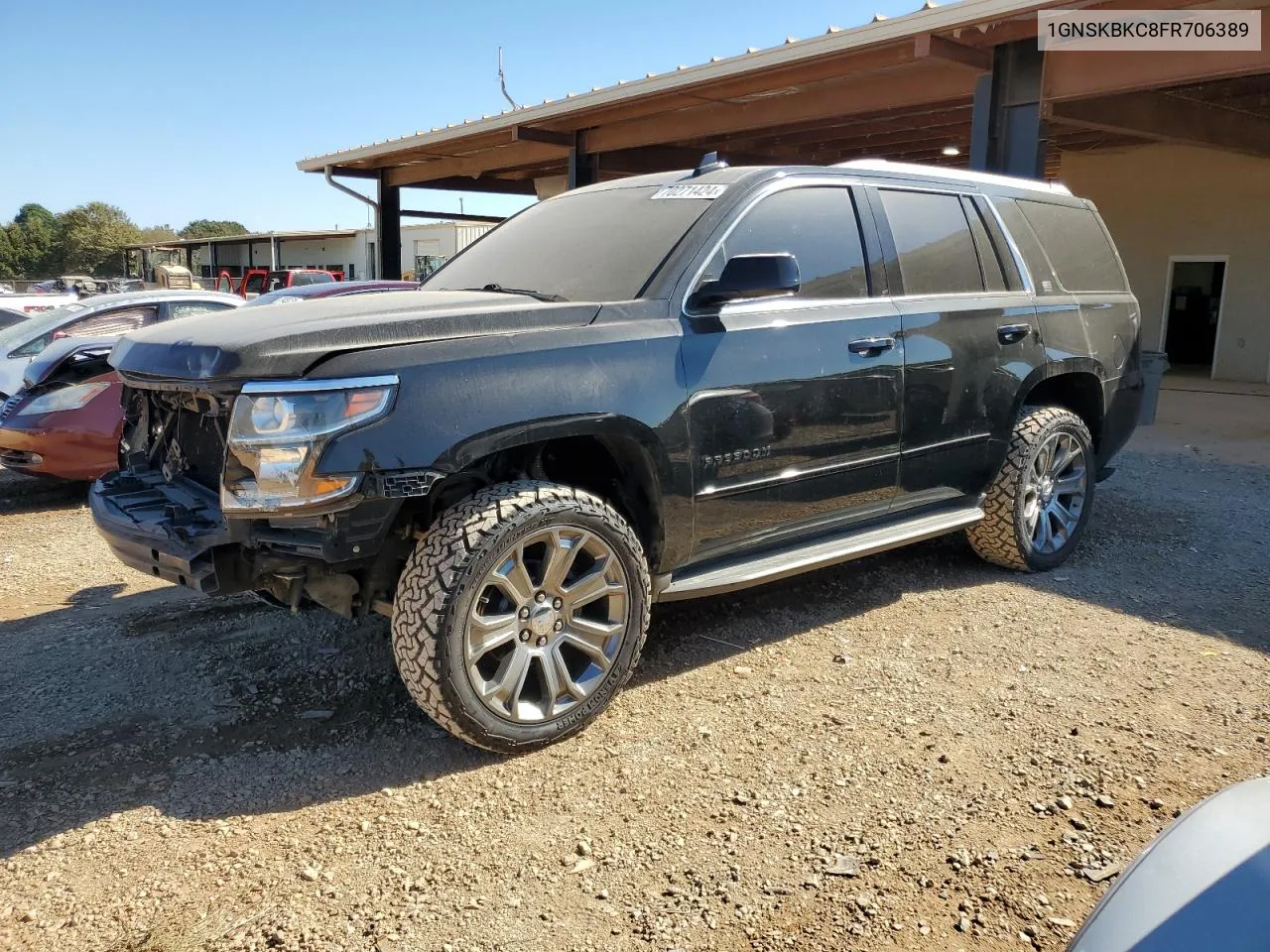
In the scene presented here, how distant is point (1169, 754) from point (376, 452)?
271 cm

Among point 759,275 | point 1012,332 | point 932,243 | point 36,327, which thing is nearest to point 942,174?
point 932,243

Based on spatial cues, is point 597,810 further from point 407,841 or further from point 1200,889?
point 1200,889

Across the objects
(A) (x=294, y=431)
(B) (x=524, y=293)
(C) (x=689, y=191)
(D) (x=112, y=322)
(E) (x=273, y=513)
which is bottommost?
(E) (x=273, y=513)

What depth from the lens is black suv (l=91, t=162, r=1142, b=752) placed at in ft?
9.42

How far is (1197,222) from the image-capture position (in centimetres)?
1519

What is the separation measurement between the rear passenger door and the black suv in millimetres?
14

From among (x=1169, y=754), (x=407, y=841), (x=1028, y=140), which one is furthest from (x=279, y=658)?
(x=1028, y=140)

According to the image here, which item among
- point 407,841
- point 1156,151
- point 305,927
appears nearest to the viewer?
point 305,927

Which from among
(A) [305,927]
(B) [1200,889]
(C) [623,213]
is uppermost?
(C) [623,213]

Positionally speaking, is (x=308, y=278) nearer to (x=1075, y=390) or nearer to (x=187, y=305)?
(x=187, y=305)

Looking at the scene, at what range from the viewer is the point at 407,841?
106 inches

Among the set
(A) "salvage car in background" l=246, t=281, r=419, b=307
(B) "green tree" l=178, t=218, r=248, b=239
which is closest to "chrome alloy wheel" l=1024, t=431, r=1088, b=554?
(A) "salvage car in background" l=246, t=281, r=419, b=307

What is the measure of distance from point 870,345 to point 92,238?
253 ft

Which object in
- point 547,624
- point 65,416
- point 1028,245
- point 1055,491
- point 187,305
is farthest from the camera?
point 187,305
